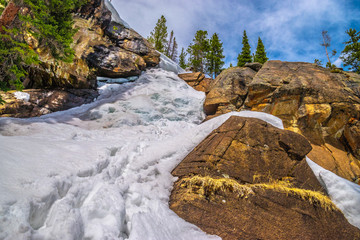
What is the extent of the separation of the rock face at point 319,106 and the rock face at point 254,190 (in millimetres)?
5128

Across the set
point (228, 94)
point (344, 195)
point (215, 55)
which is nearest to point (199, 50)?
point (215, 55)

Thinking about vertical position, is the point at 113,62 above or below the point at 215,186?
above

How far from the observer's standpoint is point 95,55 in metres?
13.4

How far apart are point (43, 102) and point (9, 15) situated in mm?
5425

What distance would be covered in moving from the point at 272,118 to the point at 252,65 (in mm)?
11705

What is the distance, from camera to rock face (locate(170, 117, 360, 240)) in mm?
3277

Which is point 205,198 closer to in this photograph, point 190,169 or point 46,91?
point 190,169

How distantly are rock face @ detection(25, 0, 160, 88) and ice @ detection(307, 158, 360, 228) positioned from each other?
1410 cm

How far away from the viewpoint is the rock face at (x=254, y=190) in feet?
10.8

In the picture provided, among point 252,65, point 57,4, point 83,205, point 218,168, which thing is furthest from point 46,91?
point 252,65

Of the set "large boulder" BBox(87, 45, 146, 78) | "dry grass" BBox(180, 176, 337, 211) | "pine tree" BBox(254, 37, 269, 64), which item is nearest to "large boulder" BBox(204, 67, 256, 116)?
"large boulder" BBox(87, 45, 146, 78)

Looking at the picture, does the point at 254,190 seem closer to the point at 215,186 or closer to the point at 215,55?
the point at 215,186

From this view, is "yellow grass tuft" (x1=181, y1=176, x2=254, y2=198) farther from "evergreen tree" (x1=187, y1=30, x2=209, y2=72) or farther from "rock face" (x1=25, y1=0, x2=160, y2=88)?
"evergreen tree" (x1=187, y1=30, x2=209, y2=72)

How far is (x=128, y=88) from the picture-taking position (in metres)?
13.4
